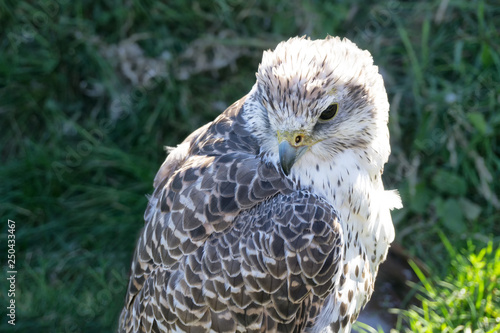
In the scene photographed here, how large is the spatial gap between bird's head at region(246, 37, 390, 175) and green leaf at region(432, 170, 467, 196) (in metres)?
1.69

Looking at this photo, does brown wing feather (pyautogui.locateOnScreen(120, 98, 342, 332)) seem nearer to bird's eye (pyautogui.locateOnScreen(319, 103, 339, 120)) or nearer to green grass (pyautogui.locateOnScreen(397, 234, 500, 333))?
bird's eye (pyautogui.locateOnScreen(319, 103, 339, 120))

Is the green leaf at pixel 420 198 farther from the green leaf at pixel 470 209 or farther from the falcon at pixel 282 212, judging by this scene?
the falcon at pixel 282 212

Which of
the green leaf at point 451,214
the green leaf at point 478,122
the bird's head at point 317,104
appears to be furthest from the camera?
the green leaf at point 478,122

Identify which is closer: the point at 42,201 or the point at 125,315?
the point at 125,315

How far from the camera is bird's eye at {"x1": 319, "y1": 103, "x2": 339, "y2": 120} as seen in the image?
8.70 feet

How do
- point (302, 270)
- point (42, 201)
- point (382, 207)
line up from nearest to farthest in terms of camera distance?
point (302, 270) → point (382, 207) → point (42, 201)

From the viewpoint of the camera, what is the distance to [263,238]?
8.81ft

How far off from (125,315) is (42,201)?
6.10 ft

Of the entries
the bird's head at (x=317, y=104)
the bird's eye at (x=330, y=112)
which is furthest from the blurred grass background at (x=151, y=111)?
the bird's eye at (x=330, y=112)

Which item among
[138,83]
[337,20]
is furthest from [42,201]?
[337,20]

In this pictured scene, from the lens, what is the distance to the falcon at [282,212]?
2.67 meters

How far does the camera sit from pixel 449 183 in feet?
14.6

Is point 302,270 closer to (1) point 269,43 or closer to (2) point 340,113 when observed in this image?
(2) point 340,113

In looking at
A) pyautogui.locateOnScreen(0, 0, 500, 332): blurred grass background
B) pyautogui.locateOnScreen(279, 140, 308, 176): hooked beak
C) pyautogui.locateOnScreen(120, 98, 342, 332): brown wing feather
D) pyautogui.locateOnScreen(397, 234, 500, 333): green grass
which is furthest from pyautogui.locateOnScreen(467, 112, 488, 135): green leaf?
pyautogui.locateOnScreen(279, 140, 308, 176): hooked beak
